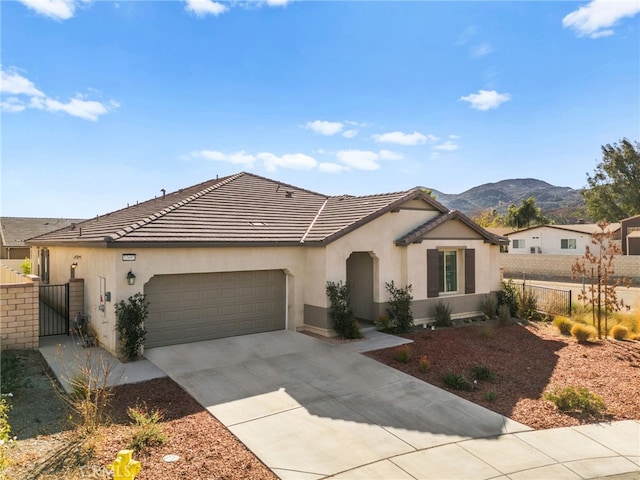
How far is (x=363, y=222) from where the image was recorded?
13203mm

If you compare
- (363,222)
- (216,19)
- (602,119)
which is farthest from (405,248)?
(602,119)

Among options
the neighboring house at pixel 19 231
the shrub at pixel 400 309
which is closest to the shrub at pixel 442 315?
the shrub at pixel 400 309

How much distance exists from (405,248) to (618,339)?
740 cm

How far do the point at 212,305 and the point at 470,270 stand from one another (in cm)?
1004

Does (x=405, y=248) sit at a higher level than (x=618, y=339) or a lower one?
higher

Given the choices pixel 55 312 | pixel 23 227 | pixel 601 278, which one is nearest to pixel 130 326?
pixel 55 312

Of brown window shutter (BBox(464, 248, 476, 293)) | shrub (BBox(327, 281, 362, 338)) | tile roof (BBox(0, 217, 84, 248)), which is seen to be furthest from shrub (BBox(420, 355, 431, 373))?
tile roof (BBox(0, 217, 84, 248))

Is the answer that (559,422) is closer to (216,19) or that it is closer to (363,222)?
(363,222)

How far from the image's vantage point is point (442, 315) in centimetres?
1450

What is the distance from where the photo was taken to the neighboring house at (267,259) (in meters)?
10.8

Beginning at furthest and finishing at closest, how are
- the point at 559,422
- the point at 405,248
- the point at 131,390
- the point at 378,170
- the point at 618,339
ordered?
the point at 378,170, the point at 405,248, the point at 618,339, the point at 131,390, the point at 559,422

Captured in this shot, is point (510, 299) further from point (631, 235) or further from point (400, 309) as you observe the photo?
point (631, 235)

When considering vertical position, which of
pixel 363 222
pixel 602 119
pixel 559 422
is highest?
pixel 602 119

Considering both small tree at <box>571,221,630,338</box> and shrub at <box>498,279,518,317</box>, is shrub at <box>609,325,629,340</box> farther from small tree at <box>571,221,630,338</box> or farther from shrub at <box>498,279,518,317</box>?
shrub at <box>498,279,518,317</box>
